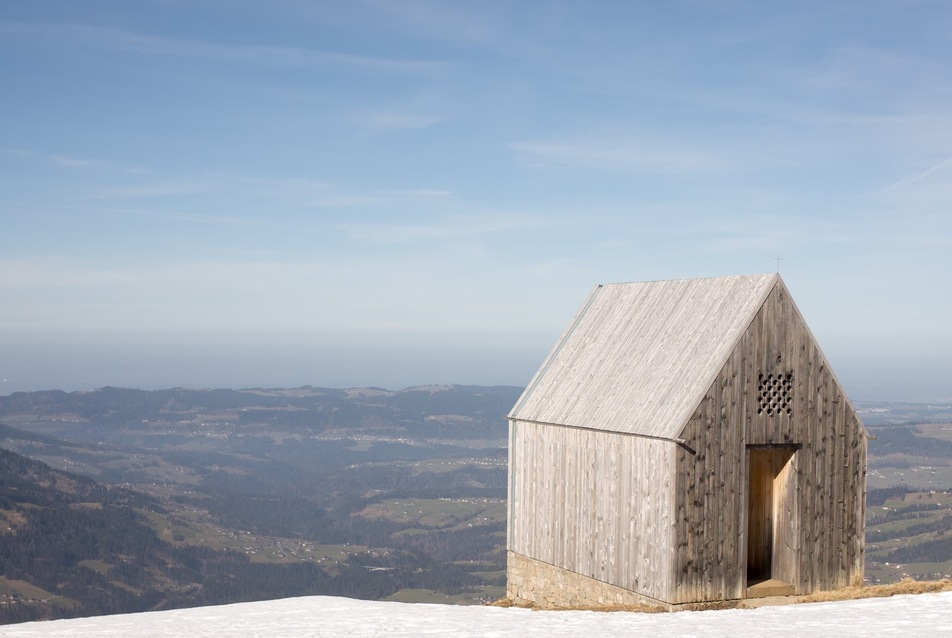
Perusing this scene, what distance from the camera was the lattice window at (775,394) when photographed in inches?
1192

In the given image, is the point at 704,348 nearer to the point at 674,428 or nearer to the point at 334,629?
the point at 674,428

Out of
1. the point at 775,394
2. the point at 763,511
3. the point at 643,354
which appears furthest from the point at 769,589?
the point at 643,354

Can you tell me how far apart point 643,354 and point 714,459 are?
514 cm

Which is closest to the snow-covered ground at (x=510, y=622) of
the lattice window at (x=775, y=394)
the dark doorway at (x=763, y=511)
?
the dark doorway at (x=763, y=511)

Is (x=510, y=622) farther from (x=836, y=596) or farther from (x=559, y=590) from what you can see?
(x=836, y=596)

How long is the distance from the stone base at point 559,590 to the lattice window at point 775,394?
248 inches

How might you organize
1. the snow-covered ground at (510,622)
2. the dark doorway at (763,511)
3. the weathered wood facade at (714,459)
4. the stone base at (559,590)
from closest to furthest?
1. the snow-covered ground at (510,622)
2. the weathered wood facade at (714,459)
3. the stone base at (559,590)
4. the dark doorway at (763,511)

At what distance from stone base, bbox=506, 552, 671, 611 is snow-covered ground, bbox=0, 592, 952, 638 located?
1.29 meters

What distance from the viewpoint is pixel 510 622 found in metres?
29.0

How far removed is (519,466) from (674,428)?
969 cm

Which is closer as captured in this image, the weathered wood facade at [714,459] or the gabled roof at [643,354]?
the weathered wood facade at [714,459]

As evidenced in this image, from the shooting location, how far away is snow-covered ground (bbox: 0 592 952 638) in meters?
25.4

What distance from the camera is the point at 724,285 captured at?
32.3 m

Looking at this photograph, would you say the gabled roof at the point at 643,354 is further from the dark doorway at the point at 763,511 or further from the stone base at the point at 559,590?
the stone base at the point at 559,590
